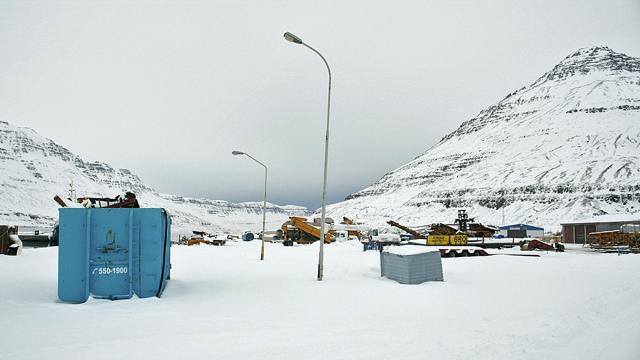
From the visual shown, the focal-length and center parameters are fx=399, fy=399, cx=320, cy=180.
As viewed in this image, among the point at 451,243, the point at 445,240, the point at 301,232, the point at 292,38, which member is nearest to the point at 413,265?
the point at 292,38

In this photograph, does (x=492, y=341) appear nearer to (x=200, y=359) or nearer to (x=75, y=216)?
(x=200, y=359)

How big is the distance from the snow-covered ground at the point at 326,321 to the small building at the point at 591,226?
215ft

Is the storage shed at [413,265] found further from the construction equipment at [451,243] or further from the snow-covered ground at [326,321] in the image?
the construction equipment at [451,243]

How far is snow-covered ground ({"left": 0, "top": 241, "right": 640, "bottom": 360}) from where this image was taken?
7254 mm

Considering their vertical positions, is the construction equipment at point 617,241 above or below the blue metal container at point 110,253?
below

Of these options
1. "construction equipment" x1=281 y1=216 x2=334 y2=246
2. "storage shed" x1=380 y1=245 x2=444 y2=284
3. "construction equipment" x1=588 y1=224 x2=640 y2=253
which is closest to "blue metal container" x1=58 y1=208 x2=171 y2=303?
"storage shed" x1=380 y1=245 x2=444 y2=284

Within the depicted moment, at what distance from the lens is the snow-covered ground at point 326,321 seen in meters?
7.25

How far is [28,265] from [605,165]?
635 feet

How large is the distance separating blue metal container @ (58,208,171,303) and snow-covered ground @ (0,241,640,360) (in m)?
0.46

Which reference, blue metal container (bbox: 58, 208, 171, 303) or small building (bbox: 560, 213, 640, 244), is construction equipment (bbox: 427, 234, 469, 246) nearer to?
blue metal container (bbox: 58, 208, 171, 303)

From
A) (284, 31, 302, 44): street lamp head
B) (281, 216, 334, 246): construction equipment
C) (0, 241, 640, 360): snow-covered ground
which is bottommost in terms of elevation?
(281, 216, 334, 246): construction equipment

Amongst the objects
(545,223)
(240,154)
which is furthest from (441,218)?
(240,154)

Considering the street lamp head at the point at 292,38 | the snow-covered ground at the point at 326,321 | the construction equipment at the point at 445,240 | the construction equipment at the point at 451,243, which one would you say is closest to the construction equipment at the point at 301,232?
the construction equipment at the point at 451,243

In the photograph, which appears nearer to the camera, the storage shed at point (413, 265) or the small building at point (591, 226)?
the storage shed at point (413, 265)
